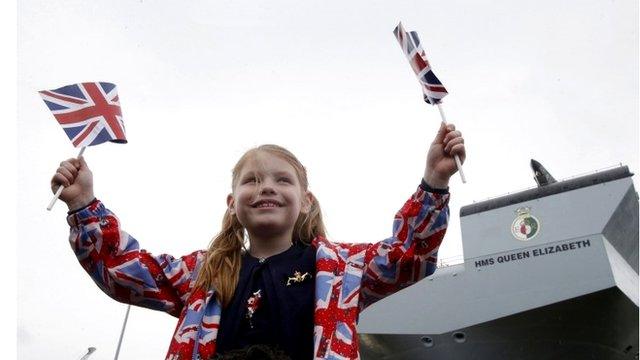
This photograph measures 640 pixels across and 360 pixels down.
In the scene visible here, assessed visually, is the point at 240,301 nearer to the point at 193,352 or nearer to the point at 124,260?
the point at 193,352

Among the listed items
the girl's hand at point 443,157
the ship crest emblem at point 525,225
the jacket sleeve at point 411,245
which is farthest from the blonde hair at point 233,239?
the ship crest emblem at point 525,225

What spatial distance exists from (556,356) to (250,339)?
14.6m

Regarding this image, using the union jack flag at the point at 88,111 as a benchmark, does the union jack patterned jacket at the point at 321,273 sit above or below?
below

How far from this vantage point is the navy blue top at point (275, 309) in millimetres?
2010

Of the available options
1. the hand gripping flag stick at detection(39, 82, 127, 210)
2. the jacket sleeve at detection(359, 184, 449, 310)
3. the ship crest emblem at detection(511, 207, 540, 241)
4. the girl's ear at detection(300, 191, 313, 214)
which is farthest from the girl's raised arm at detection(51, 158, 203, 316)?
the ship crest emblem at detection(511, 207, 540, 241)

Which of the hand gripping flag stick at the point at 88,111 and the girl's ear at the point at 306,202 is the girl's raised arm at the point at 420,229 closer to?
the girl's ear at the point at 306,202

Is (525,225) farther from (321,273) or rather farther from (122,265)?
(122,265)

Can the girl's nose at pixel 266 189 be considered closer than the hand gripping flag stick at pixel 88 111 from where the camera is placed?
Yes

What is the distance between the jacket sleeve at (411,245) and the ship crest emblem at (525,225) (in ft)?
40.9

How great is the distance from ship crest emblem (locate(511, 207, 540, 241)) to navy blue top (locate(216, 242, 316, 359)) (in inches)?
493

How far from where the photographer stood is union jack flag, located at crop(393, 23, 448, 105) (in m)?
2.83

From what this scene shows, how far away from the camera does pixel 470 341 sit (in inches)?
536

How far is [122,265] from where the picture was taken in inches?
86.8

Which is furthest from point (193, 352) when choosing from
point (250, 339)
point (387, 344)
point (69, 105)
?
point (387, 344)
